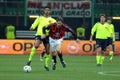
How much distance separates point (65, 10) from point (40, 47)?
7731mm

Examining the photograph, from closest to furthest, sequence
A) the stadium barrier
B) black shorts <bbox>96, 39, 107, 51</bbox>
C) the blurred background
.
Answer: black shorts <bbox>96, 39, 107, 51</bbox> → the stadium barrier → the blurred background

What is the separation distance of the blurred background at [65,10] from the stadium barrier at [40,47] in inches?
215

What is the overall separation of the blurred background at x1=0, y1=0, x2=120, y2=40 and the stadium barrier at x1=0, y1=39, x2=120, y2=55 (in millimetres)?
5462

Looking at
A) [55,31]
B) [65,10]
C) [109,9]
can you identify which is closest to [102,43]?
[55,31]

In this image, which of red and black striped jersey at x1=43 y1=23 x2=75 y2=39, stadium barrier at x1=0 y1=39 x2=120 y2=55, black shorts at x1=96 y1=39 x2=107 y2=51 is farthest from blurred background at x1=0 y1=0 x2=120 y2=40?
red and black striped jersey at x1=43 y1=23 x2=75 y2=39

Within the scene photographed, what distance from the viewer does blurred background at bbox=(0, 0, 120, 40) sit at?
39.6 metres

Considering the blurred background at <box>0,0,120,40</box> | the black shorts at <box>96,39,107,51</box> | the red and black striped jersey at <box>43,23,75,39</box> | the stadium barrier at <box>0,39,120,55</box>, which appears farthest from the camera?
the blurred background at <box>0,0,120,40</box>

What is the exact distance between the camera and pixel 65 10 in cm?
4053

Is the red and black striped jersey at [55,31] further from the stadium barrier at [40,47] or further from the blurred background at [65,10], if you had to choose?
the blurred background at [65,10]

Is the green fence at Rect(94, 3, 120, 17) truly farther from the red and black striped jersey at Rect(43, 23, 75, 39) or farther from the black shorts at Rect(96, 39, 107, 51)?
the red and black striped jersey at Rect(43, 23, 75, 39)

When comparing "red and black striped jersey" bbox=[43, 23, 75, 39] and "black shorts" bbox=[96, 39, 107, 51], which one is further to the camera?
"black shorts" bbox=[96, 39, 107, 51]

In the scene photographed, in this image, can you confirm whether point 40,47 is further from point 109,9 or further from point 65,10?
point 109,9

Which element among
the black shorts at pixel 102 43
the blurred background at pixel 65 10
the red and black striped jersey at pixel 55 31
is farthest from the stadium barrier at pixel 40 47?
the red and black striped jersey at pixel 55 31

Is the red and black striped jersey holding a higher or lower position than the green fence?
higher
